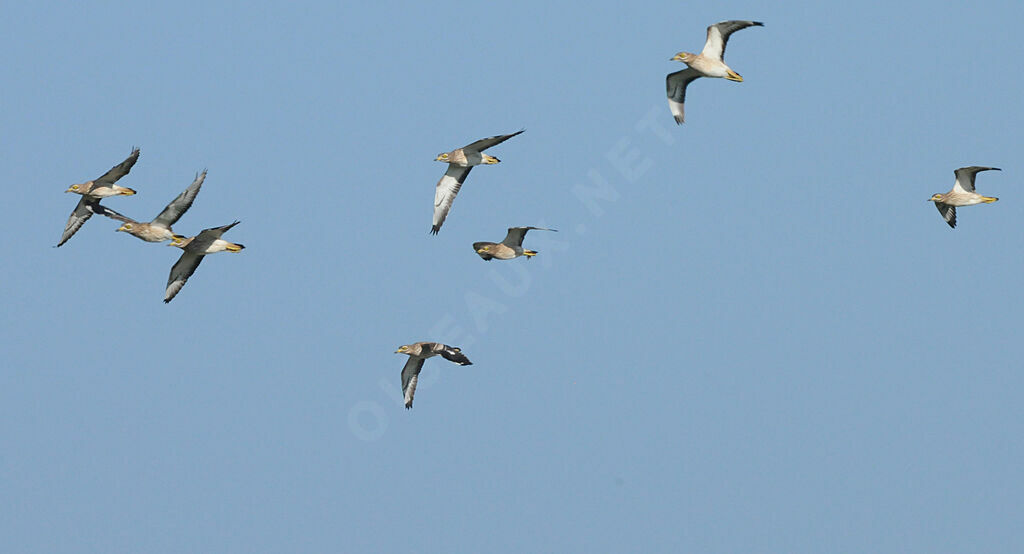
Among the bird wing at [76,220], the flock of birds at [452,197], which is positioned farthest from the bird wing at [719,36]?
the bird wing at [76,220]

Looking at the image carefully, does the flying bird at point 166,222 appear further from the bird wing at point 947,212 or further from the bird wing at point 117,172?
Answer: the bird wing at point 947,212

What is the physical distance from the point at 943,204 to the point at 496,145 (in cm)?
1480

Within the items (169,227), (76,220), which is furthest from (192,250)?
(76,220)

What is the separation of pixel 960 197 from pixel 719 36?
1009cm

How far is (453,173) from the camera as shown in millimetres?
47531

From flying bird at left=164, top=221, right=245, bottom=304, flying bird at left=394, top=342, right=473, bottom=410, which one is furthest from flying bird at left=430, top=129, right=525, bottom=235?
flying bird at left=164, top=221, right=245, bottom=304

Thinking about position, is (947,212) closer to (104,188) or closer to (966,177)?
(966,177)

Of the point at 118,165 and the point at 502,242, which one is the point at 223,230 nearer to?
the point at 118,165

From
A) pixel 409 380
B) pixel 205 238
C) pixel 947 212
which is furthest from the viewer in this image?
pixel 409 380

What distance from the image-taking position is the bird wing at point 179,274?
151ft

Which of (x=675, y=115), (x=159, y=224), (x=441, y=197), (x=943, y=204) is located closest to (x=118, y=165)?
(x=159, y=224)

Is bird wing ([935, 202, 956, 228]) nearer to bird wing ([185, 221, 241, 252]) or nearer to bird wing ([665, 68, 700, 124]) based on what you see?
bird wing ([665, 68, 700, 124])

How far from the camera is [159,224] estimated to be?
44.9 metres

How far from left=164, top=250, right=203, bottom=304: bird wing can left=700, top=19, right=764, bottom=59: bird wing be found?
16.0 metres
